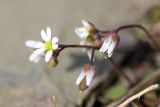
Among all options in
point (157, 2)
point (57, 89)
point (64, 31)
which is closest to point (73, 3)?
point (64, 31)

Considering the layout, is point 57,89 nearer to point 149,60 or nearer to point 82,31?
point 82,31

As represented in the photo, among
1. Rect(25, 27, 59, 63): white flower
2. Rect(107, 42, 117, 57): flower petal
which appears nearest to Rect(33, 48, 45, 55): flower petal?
Rect(25, 27, 59, 63): white flower

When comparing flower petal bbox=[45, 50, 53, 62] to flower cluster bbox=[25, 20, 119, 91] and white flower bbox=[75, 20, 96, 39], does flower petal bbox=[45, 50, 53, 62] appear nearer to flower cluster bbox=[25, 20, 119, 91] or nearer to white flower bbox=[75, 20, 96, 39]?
flower cluster bbox=[25, 20, 119, 91]

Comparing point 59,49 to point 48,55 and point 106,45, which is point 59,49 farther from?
point 106,45

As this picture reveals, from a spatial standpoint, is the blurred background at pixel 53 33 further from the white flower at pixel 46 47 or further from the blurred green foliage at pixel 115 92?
the white flower at pixel 46 47

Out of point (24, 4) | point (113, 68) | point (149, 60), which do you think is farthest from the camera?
point (24, 4)

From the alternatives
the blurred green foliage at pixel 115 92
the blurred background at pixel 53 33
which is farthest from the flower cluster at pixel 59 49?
the blurred green foliage at pixel 115 92
